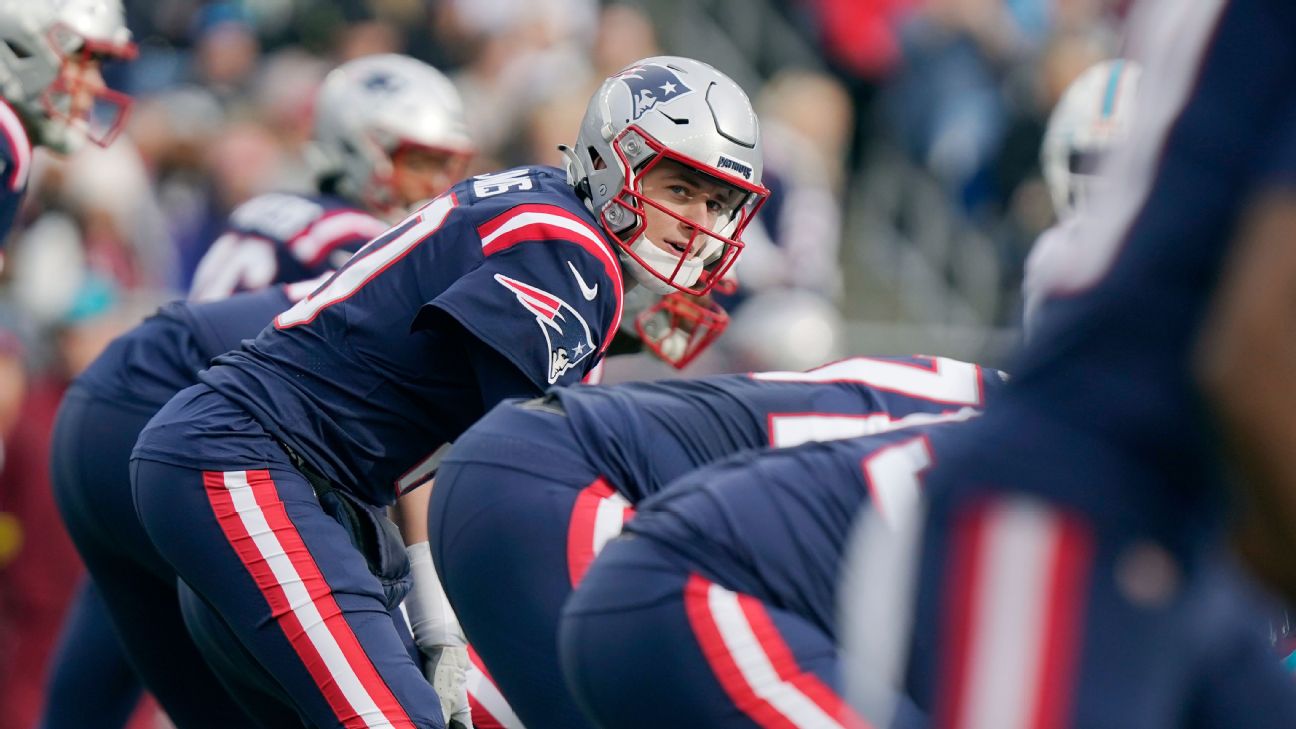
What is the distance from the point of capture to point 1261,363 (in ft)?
4.83

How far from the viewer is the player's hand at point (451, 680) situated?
13.0ft

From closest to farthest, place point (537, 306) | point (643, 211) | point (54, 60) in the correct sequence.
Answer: point (537, 306) → point (643, 211) → point (54, 60)

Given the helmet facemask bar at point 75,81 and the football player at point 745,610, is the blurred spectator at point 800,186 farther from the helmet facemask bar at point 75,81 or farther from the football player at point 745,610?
the football player at point 745,610

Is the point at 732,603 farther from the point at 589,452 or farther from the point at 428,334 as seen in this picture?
the point at 428,334

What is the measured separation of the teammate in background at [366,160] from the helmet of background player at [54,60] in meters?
0.57

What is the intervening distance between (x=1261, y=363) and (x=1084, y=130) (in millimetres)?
5056

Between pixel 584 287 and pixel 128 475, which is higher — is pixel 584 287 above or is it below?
above

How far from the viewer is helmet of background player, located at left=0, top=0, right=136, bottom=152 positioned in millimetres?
5383

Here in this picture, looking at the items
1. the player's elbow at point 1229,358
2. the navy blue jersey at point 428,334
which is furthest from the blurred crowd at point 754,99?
the player's elbow at point 1229,358

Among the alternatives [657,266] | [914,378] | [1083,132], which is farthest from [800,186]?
[914,378]

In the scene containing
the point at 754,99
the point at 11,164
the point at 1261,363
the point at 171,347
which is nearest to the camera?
the point at 1261,363

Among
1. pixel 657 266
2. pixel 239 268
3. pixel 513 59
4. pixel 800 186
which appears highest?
pixel 657 266

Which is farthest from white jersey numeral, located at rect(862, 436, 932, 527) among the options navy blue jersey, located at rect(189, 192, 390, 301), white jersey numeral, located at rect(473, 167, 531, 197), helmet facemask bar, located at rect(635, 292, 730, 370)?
navy blue jersey, located at rect(189, 192, 390, 301)

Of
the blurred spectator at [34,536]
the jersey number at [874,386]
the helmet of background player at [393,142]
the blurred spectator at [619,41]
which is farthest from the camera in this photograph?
the blurred spectator at [619,41]
